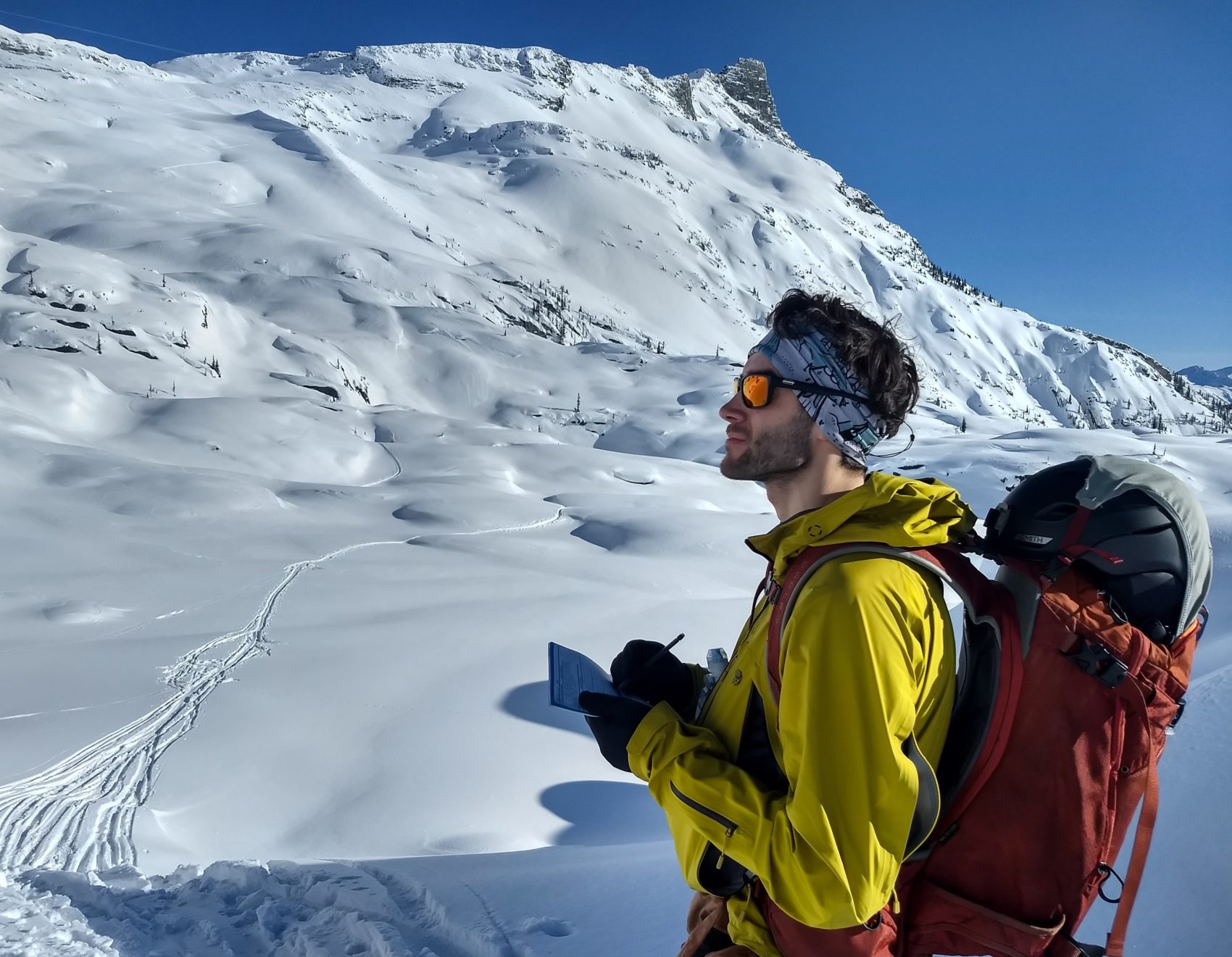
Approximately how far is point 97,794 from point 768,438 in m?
5.53

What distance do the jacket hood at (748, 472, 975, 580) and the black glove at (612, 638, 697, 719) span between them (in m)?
0.57

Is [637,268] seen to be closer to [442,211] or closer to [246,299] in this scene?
[442,211]

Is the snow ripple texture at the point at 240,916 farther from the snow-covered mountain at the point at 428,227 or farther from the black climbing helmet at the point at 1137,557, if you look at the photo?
the snow-covered mountain at the point at 428,227

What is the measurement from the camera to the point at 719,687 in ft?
5.90

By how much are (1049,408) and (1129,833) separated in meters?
144

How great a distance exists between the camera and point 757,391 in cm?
197

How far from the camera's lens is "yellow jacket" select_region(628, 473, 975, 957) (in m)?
1.32

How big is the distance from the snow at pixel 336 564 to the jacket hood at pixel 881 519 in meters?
0.70

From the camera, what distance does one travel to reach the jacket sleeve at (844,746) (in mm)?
1316

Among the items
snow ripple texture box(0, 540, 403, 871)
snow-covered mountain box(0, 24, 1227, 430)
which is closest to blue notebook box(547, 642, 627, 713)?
snow-covered mountain box(0, 24, 1227, 430)

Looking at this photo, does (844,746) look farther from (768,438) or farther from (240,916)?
(240,916)

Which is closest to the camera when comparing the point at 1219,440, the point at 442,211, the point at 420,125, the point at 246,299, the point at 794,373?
the point at 794,373

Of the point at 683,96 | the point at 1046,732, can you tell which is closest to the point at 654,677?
the point at 1046,732

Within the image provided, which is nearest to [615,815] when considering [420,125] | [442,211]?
[442,211]
